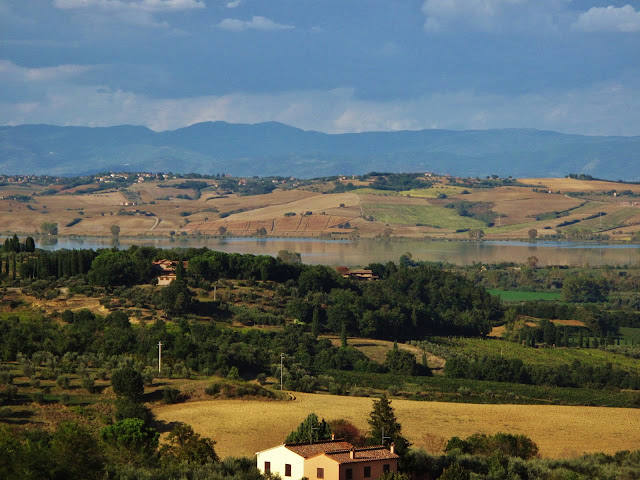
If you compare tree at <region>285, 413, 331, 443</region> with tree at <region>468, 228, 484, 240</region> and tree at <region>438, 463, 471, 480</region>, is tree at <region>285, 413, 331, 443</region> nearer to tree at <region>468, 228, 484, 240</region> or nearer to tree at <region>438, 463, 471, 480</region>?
tree at <region>438, 463, 471, 480</region>

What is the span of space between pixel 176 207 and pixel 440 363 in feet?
453

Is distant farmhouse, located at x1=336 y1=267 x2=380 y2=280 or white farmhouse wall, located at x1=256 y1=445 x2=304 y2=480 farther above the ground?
distant farmhouse, located at x1=336 y1=267 x2=380 y2=280

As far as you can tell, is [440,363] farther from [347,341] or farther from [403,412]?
[403,412]

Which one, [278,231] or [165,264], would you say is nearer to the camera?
[165,264]

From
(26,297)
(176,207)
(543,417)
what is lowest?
(543,417)

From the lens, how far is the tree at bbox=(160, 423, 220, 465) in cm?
2664

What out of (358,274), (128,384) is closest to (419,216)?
(358,274)

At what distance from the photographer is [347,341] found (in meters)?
56.9

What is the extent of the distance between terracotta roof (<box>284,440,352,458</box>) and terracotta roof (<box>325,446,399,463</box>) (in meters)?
0.24

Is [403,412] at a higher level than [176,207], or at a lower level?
lower

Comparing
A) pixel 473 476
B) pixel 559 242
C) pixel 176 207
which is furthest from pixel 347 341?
pixel 176 207

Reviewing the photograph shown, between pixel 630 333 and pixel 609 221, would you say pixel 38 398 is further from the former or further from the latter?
pixel 609 221

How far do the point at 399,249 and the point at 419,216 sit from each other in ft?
147

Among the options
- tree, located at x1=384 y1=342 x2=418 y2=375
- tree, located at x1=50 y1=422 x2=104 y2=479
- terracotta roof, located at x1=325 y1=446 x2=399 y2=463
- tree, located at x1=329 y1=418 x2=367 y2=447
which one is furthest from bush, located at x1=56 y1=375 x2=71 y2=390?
tree, located at x1=384 y1=342 x2=418 y2=375
